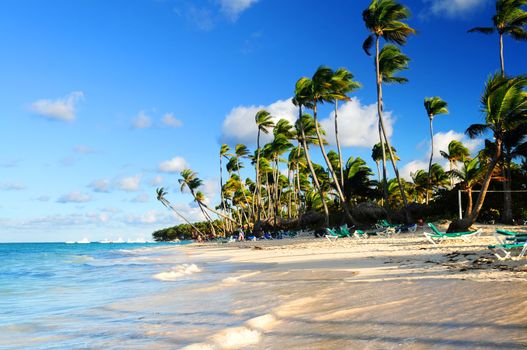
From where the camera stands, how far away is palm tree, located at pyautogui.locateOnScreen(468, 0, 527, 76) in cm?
2841

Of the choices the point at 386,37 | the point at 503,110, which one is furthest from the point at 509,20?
the point at 503,110

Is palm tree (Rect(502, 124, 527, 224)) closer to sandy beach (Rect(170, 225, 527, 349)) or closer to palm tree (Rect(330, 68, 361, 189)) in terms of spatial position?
palm tree (Rect(330, 68, 361, 189))

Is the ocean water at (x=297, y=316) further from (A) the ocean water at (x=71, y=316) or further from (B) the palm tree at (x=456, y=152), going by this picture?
(B) the palm tree at (x=456, y=152)

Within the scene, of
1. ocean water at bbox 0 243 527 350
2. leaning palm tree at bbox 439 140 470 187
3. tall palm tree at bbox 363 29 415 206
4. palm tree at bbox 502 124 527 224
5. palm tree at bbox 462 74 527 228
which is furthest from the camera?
leaning palm tree at bbox 439 140 470 187

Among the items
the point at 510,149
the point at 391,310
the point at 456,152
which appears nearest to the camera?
the point at 391,310

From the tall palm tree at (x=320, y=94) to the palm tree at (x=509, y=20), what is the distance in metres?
12.0

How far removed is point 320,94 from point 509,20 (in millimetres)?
14302

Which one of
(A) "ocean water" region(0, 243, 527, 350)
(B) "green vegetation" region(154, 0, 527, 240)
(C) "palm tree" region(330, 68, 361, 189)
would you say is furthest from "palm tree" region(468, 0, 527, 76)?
(A) "ocean water" region(0, 243, 527, 350)

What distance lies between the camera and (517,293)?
5125mm

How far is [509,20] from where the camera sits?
2888 centimetres

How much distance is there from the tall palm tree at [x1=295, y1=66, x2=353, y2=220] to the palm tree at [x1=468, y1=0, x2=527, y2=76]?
12.0 m

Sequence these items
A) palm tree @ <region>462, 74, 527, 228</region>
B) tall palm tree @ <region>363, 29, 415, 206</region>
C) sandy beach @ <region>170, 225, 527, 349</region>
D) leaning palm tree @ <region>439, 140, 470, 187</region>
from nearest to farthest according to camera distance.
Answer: sandy beach @ <region>170, 225, 527, 349</region> < palm tree @ <region>462, 74, 527, 228</region> < tall palm tree @ <region>363, 29, 415, 206</region> < leaning palm tree @ <region>439, 140, 470, 187</region>

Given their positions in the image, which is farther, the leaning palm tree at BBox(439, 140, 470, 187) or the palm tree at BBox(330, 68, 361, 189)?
the leaning palm tree at BBox(439, 140, 470, 187)

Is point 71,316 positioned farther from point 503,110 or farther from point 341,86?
point 341,86
